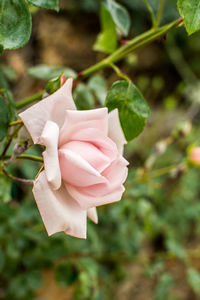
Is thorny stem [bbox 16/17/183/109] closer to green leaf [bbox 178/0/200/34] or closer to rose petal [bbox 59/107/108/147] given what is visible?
green leaf [bbox 178/0/200/34]

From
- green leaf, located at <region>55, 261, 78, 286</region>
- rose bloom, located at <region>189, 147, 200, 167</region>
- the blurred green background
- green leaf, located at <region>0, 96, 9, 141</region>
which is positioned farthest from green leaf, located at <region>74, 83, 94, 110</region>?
green leaf, located at <region>55, 261, 78, 286</region>

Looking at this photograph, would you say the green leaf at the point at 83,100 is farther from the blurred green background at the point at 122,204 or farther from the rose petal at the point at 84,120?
the rose petal at the point at 84,120

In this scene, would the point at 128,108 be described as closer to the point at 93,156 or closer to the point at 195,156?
the point at 93,156

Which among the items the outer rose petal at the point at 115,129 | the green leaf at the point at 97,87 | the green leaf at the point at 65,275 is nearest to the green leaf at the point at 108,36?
the green leaf at the point at 97,87

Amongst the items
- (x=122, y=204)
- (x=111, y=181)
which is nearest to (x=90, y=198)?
(x=111, y=181)

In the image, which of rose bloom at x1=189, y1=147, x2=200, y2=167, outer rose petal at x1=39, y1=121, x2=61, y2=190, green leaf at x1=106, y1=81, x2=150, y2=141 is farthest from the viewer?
rose bloom at x1=189, y1=147, x2=200, y2=167

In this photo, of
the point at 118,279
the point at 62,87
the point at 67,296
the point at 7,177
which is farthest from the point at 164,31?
the point at 67,296
